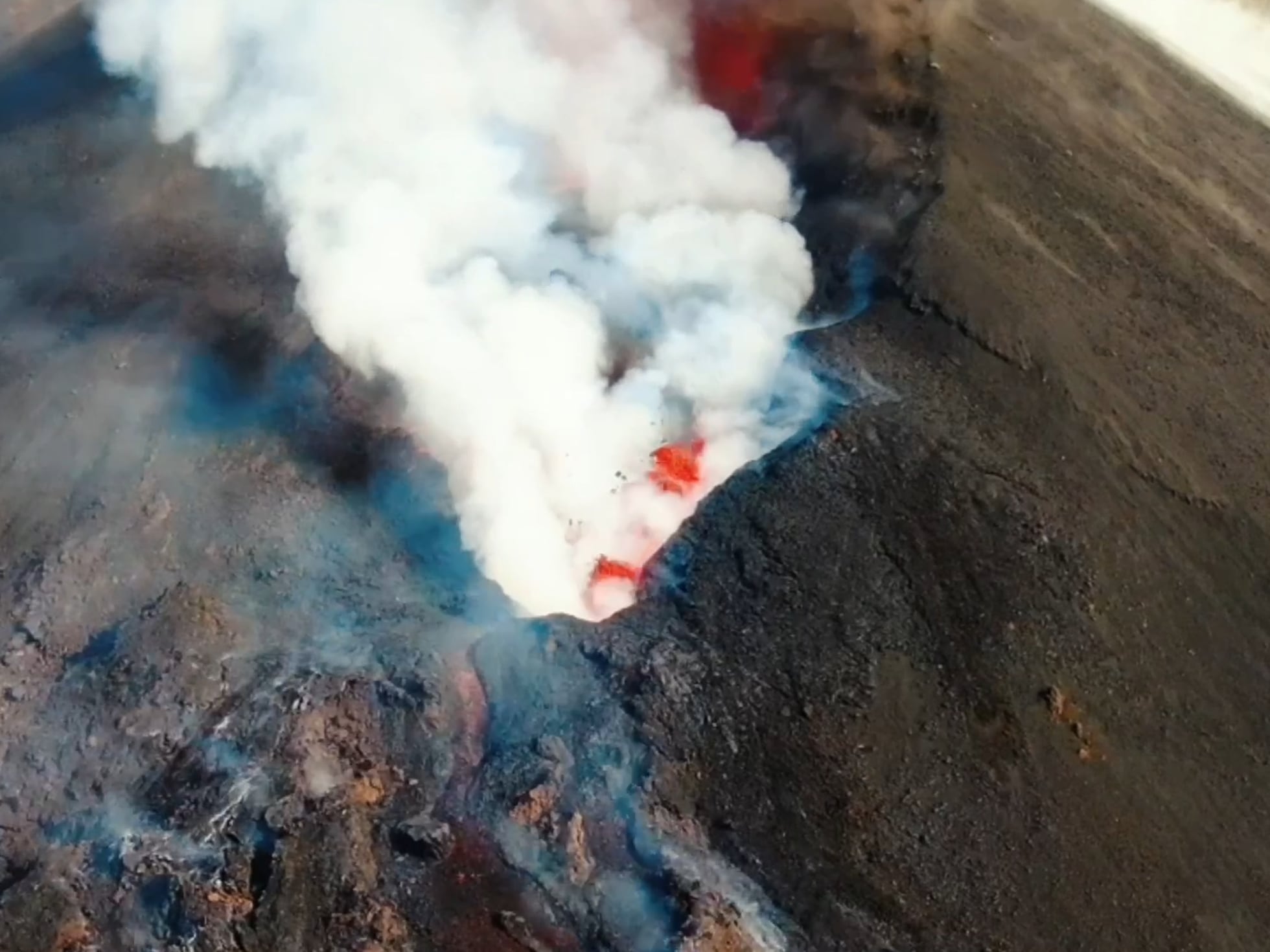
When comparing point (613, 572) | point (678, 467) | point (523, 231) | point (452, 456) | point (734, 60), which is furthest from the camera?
point (734, 60)

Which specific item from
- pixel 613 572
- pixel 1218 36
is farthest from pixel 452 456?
pixel 1218 36

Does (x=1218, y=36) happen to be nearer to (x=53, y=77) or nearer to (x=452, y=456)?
(x=452, y=456)

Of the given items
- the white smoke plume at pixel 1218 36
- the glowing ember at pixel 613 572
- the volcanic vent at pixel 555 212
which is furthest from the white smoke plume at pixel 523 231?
the white smoke plume at pixel 1218 36

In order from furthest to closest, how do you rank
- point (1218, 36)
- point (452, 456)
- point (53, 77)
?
point (53, 77)
point (1218, 36)
point (452, 456)

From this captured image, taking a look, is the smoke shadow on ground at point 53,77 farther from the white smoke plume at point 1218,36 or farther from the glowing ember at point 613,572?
the white smoke plume at point 1218,36

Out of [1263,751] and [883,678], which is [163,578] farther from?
[1263,751]

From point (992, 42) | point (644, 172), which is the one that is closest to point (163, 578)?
point (644, 172)

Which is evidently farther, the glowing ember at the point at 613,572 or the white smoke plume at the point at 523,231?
the white smoke plume at the point at 523,231
